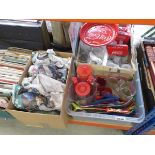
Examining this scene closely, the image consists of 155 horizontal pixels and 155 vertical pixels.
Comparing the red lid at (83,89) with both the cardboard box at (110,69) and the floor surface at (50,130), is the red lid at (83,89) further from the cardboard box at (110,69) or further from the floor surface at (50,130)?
the floor surface at (50,130)

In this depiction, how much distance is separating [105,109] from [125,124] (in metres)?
0.16

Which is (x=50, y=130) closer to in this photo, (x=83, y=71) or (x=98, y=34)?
(x=83, y=71)

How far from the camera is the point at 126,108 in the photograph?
1.14 metres

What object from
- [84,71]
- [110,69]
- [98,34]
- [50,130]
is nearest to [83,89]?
[84,71]

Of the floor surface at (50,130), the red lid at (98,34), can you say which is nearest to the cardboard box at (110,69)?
the red lid at (98,34)

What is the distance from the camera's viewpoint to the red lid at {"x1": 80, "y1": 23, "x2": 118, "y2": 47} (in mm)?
1129

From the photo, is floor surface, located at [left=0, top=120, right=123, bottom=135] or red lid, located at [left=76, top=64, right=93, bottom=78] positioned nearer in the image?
red lid, located at [left=76, top=64, right=93, bottom=78]

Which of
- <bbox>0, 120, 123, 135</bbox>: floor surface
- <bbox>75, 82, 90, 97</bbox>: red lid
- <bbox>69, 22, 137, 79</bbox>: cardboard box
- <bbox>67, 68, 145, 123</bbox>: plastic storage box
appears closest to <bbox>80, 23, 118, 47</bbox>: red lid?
<bbox>69, 22, 137, 79</bbox>: cardboard box

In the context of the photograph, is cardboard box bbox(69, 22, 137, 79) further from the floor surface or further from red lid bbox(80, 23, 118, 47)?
the floor surface

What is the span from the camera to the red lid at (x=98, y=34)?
113 centimetres

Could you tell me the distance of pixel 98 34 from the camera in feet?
3.75

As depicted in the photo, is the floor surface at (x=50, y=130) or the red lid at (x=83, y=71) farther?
the floor surface at (x=50, y=130)
